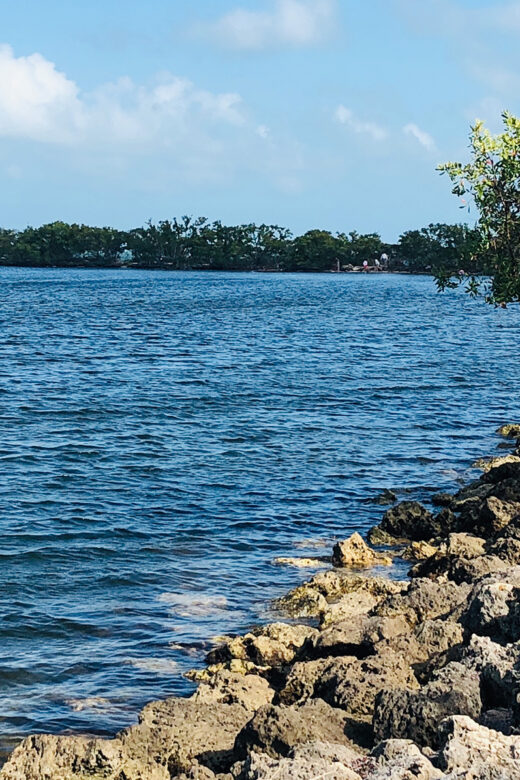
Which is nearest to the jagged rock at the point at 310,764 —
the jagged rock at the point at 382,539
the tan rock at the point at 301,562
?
the tan rock at the point at 301,562

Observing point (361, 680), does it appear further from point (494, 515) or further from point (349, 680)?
point (494, 515)

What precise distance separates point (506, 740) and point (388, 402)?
33829mm

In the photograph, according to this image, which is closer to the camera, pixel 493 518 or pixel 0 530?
pixel 493 518

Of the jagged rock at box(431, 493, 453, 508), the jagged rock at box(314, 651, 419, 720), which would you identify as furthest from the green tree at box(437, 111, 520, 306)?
the jagged rock at box(314, 651, 419, 720)

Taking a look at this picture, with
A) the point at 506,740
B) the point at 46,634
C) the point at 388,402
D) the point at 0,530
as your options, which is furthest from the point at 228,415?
the point at 506,740

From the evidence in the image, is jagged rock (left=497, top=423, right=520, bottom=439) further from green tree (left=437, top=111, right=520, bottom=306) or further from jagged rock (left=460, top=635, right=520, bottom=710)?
jagged rock (left=460, top=635, right=520, bottom=710)

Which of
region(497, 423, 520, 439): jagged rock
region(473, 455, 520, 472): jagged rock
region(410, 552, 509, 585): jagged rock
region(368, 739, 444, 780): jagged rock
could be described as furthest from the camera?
region(497, 423, 520, 439): jagged rock

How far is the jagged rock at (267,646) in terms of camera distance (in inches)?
620

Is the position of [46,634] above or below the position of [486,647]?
below

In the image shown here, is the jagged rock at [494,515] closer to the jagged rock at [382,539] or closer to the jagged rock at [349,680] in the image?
the jagged rock at [382,539]

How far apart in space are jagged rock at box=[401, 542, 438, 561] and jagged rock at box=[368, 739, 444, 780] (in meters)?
12.0

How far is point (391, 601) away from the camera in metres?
16.1

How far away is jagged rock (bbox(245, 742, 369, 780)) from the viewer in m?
9.62

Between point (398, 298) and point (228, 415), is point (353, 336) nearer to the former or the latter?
point (228, 415)
